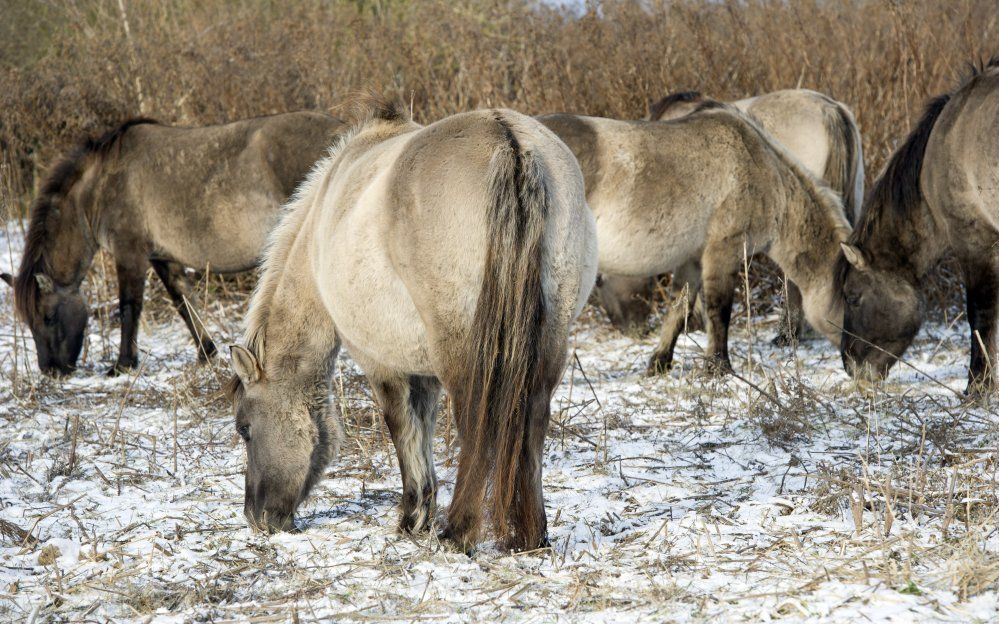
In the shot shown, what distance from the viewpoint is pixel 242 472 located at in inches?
173

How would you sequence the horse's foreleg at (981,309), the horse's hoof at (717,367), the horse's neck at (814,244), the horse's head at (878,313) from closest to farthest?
the horse's foreleg at (981,309)
the horse's head at (878,313)
the horse's hoof at (717,367)
the horse's neck at (814,244)

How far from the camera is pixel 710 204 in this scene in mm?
6270

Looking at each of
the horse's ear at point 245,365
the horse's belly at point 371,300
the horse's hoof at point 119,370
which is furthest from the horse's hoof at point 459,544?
the horse's hoof at point 119,370

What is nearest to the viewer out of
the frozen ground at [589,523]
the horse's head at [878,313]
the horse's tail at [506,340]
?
the frozen ground at [589,523]

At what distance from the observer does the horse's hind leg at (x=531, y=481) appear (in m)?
2.85

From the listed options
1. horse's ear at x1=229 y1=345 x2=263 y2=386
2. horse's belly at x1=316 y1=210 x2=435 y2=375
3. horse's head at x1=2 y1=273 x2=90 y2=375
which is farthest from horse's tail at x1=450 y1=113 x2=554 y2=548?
horse's head at x1=2 y1=273 x2=90 y2=375

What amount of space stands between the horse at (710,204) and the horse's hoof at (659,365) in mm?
302

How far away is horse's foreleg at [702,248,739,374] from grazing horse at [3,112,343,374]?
3073 mm

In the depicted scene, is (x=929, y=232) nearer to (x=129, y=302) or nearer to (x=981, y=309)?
(x=981, y=309)

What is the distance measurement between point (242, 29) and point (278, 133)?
16.5 ft

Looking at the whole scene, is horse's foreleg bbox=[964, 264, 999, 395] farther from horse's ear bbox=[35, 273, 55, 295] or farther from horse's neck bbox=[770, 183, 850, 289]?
horse's ear bbox=[35, 273, 55, 295]

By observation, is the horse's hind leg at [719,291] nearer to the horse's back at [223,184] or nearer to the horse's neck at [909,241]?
the horse's neck at [909,241]

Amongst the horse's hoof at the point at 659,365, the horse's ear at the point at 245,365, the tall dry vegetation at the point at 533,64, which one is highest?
the tall dry vegetation at the point at 533,64

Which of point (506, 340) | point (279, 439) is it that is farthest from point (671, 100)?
point (506, 340)
